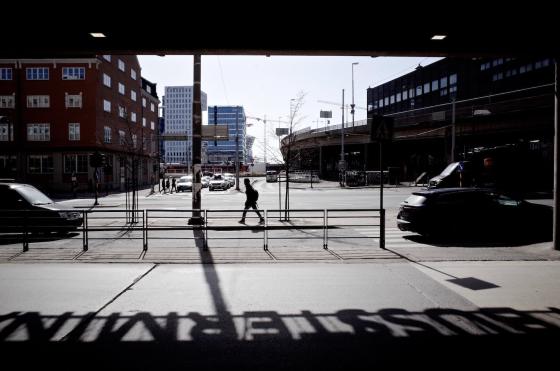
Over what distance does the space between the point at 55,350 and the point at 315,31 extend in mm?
6056

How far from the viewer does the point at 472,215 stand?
11.8 meters

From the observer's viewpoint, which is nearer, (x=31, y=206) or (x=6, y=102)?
(x=31, y=206)

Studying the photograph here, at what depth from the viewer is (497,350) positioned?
443 centimetres

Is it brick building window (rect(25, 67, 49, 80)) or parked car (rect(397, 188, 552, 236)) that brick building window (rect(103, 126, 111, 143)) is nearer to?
brick building window (rect(25, 67, 49, 80))

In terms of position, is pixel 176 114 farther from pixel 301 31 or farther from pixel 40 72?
pixel 301 31

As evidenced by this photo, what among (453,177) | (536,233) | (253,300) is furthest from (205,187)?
(253,300)

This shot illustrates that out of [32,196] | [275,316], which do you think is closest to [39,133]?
[32,196]

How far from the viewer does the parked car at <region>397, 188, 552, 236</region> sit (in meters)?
11.7

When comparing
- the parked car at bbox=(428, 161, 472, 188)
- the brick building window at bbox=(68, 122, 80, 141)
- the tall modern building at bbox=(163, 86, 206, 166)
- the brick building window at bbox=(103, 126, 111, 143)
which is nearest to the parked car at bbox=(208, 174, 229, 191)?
the brick building window at bbox=(103, 126, 111, 143)

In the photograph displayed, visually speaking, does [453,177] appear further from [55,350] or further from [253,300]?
[55,350]

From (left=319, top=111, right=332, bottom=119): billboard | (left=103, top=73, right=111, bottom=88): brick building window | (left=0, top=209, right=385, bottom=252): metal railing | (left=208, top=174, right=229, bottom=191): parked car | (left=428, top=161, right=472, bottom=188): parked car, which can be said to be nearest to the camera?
(left=0, top=209, right=385, bottom=252): metal railing

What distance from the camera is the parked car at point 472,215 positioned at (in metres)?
11.7

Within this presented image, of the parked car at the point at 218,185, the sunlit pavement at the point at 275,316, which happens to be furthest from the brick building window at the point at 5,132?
the sunlit pavement at the point at 275,316

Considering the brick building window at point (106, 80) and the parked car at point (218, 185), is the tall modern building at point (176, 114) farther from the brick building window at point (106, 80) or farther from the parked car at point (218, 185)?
the parked car at point (218, 185)
